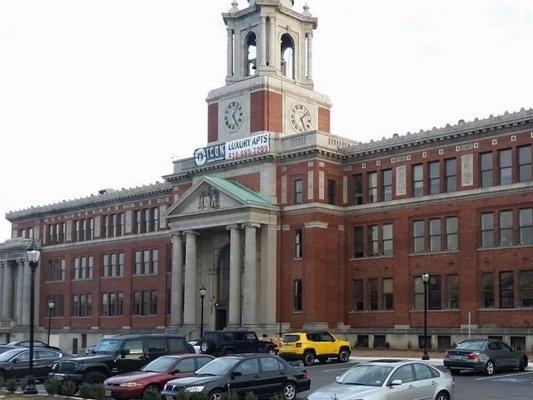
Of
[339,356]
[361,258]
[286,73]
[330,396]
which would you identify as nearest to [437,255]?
[361,258]

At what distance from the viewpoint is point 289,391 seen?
28.6 metres

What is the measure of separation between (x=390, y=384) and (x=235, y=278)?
40.6 meters

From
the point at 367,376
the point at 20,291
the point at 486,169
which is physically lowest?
the point at 367,376

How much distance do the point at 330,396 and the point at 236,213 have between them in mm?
41691

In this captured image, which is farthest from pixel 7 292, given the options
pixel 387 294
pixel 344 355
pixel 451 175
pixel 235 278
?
pixel 344 355

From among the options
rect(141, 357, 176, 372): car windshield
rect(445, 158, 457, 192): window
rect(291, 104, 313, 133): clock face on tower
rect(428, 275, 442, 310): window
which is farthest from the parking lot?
rect(291, 104, 313, 133): clock face on tower

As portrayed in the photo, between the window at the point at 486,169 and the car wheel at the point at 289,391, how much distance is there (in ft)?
105

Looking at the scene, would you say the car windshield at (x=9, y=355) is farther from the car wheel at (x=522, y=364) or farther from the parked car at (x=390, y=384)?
the car wheel at (x=522, y=364)

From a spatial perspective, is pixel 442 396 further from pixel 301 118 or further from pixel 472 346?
pixel 301 118

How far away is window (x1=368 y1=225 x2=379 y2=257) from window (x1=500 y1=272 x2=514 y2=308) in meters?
10.3

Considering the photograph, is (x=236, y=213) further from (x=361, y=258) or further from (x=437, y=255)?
(x=437, y=255)

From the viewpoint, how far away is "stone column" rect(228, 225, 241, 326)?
63.7 m

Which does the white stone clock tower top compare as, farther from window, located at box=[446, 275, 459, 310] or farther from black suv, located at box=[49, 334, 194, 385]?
black suv, located at box=[49, 334, 194, 385]

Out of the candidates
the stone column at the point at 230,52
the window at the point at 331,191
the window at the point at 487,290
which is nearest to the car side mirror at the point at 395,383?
the window at the point at 487,290
